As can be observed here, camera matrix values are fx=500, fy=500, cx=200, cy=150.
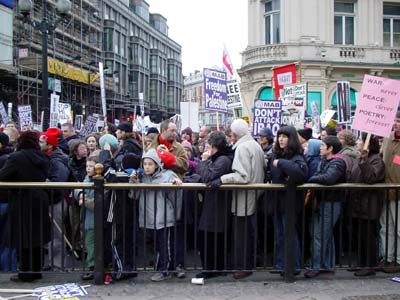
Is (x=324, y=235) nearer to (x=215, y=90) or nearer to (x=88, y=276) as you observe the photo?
(x=88, y=276)

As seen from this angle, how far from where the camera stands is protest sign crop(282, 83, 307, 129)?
38.8 ft

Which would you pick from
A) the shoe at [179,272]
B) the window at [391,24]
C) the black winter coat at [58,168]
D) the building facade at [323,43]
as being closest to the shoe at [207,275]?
the shoe at [179,272]

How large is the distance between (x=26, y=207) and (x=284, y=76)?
29.1ft

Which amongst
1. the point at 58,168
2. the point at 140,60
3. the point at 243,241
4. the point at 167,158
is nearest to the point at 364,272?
the point at 243,241

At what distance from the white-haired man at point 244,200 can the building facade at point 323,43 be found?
21.2 m

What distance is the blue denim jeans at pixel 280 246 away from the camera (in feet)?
19.9

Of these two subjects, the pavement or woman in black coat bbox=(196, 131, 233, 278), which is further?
woman in black coat bbox=(196, 131, 233, 278)

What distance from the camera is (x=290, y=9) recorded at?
27.3 metres

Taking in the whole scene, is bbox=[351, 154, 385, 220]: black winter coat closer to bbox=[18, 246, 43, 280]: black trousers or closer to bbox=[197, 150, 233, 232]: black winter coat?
bbox=[197, 150, 233, 232]: black winter coat

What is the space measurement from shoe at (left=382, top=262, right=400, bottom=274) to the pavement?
0.06m

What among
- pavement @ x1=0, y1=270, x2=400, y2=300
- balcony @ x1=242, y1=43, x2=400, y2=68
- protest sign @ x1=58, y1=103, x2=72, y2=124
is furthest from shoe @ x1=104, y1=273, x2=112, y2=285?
balcony @ x1=242, y1=43, x2=400, y2=68

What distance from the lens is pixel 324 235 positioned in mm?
6070

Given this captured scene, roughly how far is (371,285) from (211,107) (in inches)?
254

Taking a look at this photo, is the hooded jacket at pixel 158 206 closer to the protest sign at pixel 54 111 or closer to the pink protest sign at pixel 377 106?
the pink protest sign at pixel 377 106
